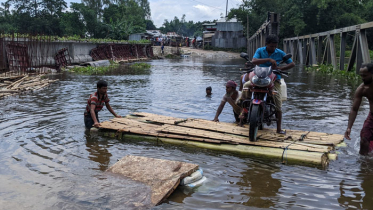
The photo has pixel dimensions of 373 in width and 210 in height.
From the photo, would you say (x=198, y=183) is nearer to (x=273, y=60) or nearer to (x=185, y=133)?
(x=185, y=133)

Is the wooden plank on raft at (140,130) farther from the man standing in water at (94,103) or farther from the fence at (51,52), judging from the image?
the fence at (51,52)

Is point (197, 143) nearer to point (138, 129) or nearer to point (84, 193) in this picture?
point (138, 129)

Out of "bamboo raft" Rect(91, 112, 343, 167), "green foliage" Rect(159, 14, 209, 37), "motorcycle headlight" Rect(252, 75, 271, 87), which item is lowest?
"bamboo raft" Rect(91, 112, 343, 167)

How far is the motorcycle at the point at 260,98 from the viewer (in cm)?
520

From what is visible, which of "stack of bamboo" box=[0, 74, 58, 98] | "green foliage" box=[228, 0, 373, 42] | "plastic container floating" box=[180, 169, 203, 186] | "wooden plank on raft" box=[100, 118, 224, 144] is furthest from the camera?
"green foliage" box=[228, 0, 373, 42]

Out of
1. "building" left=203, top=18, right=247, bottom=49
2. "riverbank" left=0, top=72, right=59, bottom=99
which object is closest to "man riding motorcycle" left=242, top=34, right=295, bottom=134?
"riverbank" left=0, top=72, right=59, bottom=99

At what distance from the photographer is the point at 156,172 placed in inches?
162

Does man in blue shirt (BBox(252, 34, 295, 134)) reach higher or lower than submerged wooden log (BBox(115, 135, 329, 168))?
higher

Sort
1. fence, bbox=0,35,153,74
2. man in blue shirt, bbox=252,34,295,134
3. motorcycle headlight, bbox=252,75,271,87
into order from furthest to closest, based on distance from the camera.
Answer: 1. fence, bbox=0,35,153,74
2. man in blue shirt, bbox=252,34,295,134
3. motorcycle headlight, bbox=252,75,271,87

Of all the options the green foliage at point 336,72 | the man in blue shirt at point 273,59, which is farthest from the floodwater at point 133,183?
the green foliage at point 336,72

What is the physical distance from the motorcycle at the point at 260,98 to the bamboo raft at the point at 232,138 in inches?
10.2

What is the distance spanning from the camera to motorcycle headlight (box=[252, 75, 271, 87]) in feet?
17.5

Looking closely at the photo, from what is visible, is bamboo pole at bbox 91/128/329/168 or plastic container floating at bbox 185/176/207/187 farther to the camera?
bamboo pole at bbox 91/128/329/168

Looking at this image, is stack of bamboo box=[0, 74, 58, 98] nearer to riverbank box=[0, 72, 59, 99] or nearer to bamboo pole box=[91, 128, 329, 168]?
riverbank box=[0, 72, 59, 99]
